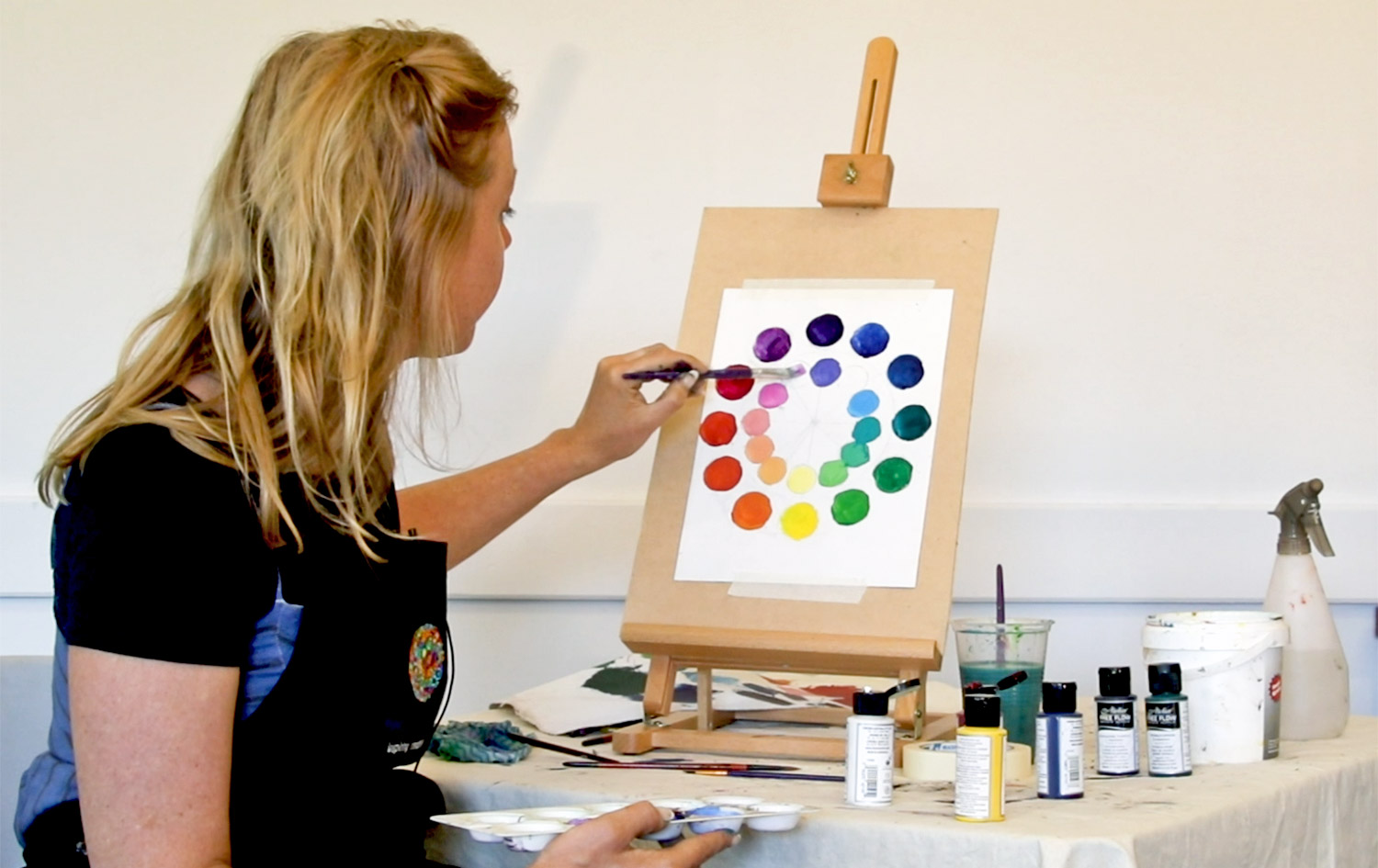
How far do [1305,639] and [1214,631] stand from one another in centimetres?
20

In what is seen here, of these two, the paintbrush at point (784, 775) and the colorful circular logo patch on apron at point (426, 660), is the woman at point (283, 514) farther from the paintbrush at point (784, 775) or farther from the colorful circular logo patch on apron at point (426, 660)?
the paintbrush at point (784, 775)

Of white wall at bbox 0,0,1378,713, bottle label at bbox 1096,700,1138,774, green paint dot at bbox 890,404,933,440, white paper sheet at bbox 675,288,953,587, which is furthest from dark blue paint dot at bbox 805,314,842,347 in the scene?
white wall at bbox 0,0,1378,713

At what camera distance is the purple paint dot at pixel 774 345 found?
147 cm

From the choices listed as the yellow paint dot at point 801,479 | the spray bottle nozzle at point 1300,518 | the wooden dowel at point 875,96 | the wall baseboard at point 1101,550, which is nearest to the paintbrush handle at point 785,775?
the yellow paint dot at point 801,479

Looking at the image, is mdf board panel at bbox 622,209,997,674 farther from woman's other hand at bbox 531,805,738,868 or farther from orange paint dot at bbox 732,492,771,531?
woman's other hand at bbox 531,805,738,868

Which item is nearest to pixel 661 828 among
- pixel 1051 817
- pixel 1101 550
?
pixel 1051 817

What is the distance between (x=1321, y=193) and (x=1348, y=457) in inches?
14.6

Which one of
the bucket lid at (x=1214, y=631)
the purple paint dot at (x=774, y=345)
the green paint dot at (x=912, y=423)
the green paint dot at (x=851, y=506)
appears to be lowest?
the bucket lid at (x=1214, y=631)

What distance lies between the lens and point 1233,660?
1192 mm

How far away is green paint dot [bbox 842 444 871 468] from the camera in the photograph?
55.0 inches

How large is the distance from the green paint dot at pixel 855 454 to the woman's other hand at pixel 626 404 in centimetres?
18

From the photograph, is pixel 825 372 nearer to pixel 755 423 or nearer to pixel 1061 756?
pixel 755 423

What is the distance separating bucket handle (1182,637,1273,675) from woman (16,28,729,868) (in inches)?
19.2

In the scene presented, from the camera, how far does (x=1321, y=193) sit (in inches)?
76.8
